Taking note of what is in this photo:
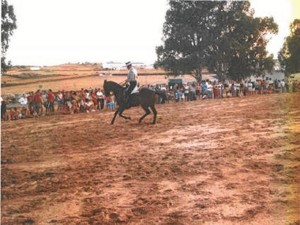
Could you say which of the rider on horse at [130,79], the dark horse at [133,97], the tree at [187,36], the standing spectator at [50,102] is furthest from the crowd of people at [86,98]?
the tree at [187,36]

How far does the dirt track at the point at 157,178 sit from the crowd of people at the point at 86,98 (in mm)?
5596

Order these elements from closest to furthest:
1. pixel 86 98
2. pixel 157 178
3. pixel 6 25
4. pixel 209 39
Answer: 1. pixel 157 178
2. pixel 86 98
3. pixel 6 25
4. pixel 209 39

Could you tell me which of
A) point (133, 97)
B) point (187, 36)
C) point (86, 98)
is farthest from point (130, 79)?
point (187, 36)

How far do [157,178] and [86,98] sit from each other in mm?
18996

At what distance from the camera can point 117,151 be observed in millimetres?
10242

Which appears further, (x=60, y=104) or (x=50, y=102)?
(x=60, y=104)

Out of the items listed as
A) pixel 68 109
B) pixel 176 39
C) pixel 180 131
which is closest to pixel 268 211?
pixel 180 131

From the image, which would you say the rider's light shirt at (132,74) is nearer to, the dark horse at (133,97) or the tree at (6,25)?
the dark horse at (133,97)

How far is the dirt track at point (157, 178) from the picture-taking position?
5688mm

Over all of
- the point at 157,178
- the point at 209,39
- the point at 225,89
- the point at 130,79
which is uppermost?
the point at 209,39

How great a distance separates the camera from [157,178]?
748 cm

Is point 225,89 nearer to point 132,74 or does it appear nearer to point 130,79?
point 130,79

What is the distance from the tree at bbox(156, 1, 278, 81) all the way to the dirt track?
1269 inches

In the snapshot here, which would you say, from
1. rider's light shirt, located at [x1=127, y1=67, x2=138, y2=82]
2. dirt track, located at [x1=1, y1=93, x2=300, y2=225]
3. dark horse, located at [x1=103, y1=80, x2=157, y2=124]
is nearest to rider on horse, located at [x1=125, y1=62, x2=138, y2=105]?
rider's light shirt, located at [x1=127, y1=67, x2=138, y2=82]
